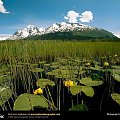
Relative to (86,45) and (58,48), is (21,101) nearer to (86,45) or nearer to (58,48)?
(58,48)

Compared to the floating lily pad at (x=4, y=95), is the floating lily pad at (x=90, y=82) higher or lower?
higher

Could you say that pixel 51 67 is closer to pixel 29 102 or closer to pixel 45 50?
pixel 45 50

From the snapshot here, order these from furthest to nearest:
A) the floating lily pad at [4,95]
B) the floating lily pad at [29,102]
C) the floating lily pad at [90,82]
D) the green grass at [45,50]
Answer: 1. the green grass at [45,50]
2. the floating lily pad at [90,82]
3. the floating lily pad at [4,95]
4. the floating lily pad at [29,102]

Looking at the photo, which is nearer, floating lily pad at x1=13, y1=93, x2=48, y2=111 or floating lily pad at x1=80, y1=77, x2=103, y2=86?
floating lily pad at x1=13, y1=93, x2=48, y2=111

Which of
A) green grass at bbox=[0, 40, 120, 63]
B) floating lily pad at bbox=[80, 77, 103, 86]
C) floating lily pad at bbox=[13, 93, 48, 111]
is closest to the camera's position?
floating lily pad at bbox=[13, 93, 48, 111]

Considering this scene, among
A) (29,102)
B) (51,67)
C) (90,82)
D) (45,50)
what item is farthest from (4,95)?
(45,50)

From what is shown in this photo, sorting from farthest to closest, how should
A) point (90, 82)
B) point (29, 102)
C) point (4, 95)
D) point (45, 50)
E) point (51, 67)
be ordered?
1. point (45, 50)
2. point (51, 67)
3. point (90, 82)
4. point (4, 95)
5. point (29, 102)

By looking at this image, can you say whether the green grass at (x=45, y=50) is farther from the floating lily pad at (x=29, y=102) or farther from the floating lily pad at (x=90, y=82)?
the floating lily pad at (x=29, y=102)

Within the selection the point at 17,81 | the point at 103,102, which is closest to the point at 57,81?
the point at 17,81

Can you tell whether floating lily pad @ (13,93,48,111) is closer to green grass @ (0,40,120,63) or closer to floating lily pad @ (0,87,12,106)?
floating lily pad @ (0,87,12,106)

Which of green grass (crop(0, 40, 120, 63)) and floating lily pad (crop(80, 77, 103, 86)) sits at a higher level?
green grass (crop(0, 40, 120, 63))

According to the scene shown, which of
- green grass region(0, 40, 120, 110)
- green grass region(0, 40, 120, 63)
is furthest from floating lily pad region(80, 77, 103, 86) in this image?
green grass region(0, 40, 120, 63)

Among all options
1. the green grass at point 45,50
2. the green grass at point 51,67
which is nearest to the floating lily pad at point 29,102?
the green grass at point 51,67

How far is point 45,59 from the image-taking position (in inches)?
104
